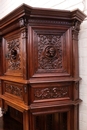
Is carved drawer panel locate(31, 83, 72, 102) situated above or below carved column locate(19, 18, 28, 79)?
below

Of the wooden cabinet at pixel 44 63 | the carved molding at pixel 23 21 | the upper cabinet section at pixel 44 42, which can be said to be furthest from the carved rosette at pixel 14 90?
the carved molding at pixel 23 21

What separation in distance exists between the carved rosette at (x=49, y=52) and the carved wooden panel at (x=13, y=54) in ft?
0.67

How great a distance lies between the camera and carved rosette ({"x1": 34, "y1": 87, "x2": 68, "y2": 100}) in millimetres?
1408

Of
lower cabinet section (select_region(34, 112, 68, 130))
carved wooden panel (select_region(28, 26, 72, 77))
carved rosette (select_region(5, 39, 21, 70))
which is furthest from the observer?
lower cabinet section (select_region(34, 112, 68, 130))

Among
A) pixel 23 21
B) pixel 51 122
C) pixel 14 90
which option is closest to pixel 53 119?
pixel 51 122

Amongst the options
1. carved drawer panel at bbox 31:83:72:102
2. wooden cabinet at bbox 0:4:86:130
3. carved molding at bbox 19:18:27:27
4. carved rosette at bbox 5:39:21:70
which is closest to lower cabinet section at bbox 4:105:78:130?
wooden cabinet at bbox 0:4:86:130

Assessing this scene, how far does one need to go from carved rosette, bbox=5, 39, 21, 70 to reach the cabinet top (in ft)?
0.76

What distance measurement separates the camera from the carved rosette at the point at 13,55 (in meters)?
1.53

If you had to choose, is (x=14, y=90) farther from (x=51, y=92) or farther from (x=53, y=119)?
(x=53, y=119)

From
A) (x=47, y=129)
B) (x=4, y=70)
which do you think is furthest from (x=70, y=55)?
(x=47, y=129)

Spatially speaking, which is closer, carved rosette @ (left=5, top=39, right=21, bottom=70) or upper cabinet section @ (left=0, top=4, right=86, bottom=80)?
upper cabinet section @ (left=0, top=4, right=86, bottom=80)

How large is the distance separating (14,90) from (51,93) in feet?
1.37

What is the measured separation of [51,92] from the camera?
1.44 metres

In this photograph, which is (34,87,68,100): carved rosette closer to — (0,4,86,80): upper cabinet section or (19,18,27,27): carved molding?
(0,4,86,80): upper cabinet section
